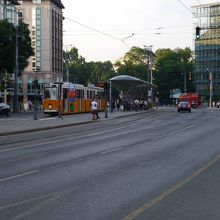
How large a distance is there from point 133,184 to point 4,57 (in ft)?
190

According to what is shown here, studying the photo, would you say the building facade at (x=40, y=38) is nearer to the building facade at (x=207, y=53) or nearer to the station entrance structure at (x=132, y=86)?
the building facade at (x=207, y=53)

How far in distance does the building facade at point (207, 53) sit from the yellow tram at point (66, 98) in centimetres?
8020

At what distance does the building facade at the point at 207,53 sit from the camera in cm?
13800

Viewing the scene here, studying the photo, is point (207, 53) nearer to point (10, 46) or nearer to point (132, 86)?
point (132, 86)

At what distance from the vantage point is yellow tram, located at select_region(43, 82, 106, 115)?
5262 centimetres

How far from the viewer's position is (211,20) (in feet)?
451

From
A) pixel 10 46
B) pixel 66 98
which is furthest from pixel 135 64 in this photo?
pixel 66 98

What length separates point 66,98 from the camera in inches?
2147

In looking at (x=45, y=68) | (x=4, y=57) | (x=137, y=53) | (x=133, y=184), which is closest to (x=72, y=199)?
(x=133, y=184)

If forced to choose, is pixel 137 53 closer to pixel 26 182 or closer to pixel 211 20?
pixel 211 20

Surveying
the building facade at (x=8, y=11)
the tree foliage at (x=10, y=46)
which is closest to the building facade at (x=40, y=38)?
the building facade at (x=8, y=11)

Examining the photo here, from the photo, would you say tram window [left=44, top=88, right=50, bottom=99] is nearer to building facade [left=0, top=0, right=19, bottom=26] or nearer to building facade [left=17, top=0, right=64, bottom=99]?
building facade [left=0, top=0, right=19, bottom=26]

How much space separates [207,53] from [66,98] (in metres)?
101

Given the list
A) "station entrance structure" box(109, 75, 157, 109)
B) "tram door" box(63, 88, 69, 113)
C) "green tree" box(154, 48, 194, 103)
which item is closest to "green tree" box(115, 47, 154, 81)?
"green tree" box(154, 48, 194, 103)
